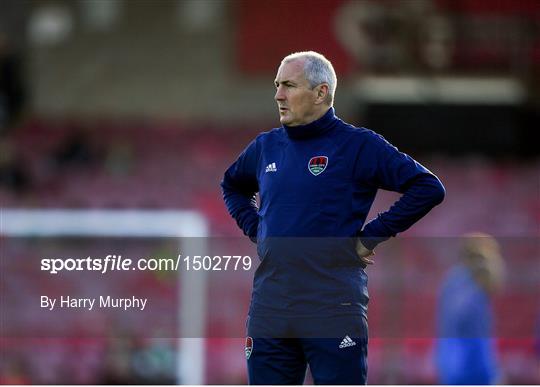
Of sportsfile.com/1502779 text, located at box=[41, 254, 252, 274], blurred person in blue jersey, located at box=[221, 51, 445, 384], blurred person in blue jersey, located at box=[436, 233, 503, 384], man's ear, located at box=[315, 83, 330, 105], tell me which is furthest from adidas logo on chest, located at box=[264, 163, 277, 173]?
blurred person in blue jersey, located at box=[436, 233, 503, 384]

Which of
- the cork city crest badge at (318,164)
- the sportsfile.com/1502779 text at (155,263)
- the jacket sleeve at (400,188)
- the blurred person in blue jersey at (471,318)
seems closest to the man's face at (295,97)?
the cork city crest badge at (318,164)

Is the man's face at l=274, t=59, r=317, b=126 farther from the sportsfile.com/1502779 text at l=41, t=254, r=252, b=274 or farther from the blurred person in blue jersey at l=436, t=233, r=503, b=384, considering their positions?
the blurred person in blue jersey at l=436, t=233, r=503, b=384

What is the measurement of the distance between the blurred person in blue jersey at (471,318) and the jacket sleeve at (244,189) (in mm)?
2613

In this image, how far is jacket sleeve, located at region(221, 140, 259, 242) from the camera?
4414mm

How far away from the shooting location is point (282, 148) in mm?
4266

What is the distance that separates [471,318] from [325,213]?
2.94m

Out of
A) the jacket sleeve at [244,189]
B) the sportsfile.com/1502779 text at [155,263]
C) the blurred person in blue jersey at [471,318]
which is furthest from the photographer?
the blurred person in blue jersey at [471,318]

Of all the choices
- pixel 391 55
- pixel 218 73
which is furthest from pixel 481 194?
pixel 218 73

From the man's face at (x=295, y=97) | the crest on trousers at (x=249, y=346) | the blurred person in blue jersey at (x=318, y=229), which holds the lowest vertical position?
the crest on trousers at (x=249, y=346)

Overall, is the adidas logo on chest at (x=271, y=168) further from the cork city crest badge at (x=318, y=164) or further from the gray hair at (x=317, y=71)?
the gray hair at (x=317, y=71)

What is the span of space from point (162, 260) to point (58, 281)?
64cm

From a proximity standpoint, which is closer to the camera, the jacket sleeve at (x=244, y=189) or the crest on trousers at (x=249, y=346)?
the crest on trousers at (x=249, y=346)

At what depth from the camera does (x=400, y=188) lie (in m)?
4.19

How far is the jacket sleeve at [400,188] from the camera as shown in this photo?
4141mm
